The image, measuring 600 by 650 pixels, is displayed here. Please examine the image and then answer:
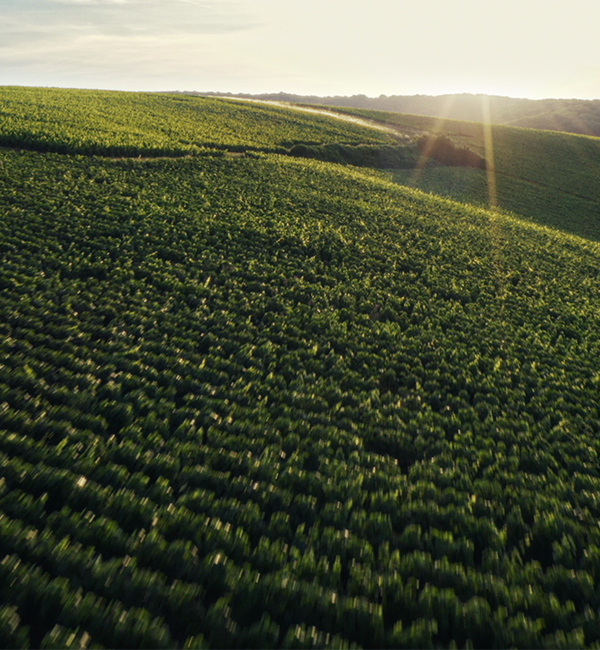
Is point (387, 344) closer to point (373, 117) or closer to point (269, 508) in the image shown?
point (269, 508)

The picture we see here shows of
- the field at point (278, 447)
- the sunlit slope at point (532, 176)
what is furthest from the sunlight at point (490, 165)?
the field at point (278, 447)

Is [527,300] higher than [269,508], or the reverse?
[269,508]

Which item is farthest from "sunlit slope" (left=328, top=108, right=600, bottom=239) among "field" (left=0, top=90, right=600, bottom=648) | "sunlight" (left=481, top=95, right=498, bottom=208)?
"field" (left=0, top=90, right=600, bottom=648)

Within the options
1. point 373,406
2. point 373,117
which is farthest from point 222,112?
point 373,406

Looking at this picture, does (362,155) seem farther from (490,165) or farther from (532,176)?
(532,176)

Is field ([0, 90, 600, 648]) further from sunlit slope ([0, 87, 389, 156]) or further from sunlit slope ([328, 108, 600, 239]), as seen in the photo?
sunlit slope ([328, 108, 600, 239])

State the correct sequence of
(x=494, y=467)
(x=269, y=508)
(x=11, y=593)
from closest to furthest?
(x=11, y=593) < (x=269, y=508) < (x=494, y=467)
